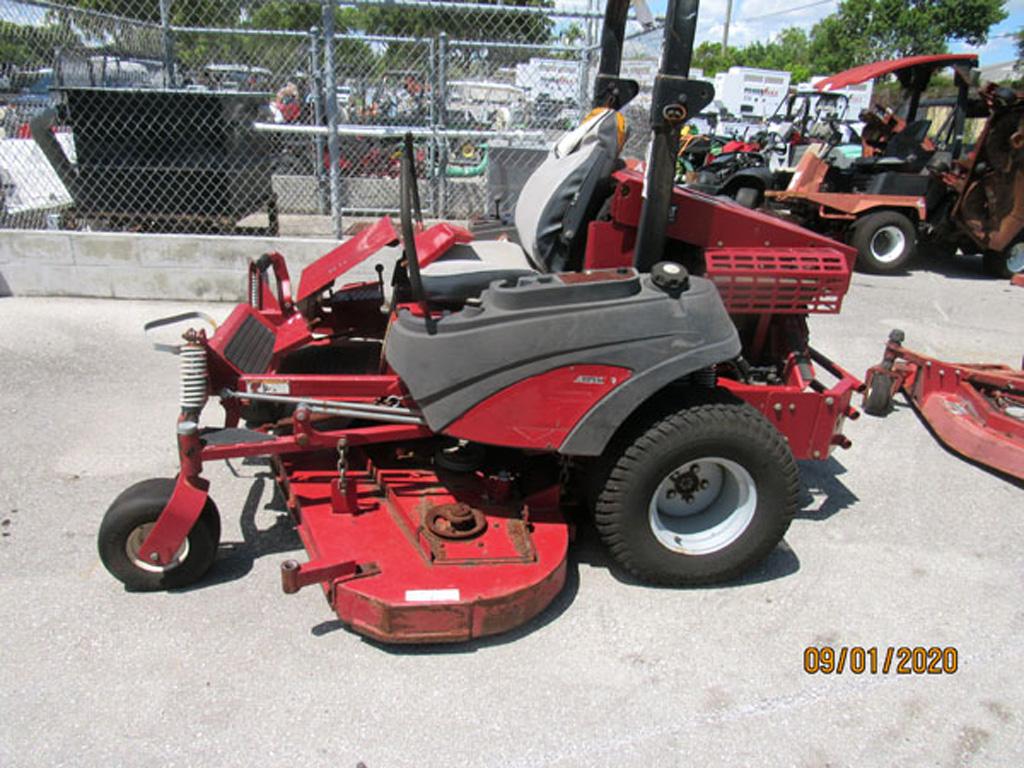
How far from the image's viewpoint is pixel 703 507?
2.96 meters

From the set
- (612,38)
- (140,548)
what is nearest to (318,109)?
(612,38)

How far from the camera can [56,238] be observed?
6.00 meters

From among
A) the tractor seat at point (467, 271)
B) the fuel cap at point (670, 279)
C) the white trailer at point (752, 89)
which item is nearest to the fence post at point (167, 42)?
the tractor seat at point (467, 271)

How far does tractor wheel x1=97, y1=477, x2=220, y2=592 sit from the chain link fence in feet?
12.8

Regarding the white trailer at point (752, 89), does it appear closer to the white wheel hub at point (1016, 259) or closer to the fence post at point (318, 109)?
the white wheel hub at point (1016, 259)

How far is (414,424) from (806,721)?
1603 mm

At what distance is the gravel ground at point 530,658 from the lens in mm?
2166

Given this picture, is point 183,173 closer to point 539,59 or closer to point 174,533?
point 539,59

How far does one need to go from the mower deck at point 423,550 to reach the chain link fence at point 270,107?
→ 145 inches

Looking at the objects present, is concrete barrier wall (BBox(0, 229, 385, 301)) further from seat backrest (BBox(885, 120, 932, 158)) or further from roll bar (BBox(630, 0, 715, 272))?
seat backrest (BBox(885, 120, 932, 158))

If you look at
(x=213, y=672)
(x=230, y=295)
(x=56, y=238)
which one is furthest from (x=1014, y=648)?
(x=56, y=238)

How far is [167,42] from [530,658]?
8.41m

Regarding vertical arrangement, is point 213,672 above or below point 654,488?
below
